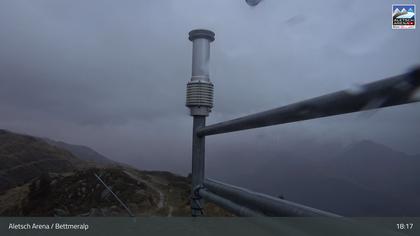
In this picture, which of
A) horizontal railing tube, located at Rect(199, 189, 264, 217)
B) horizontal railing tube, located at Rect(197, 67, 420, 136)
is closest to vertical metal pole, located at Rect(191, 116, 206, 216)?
horizontal railing tube, located at Rect(199, 189, 264, 217)

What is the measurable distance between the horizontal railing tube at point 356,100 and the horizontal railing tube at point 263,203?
0.22 meters

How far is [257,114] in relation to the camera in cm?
123

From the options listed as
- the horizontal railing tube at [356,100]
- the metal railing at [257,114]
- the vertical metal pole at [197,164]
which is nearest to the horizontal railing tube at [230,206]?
the metal railing at [257,114]

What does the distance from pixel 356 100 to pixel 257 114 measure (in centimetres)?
58

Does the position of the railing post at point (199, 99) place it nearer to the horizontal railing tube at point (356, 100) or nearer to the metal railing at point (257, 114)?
the metal railing at point (257, 114)

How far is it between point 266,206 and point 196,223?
0.42 metres

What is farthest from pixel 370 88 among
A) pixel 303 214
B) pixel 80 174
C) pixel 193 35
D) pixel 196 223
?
pixel 80 174

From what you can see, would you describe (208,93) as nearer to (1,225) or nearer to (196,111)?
(196,111)

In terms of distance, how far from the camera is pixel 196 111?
2266 mm

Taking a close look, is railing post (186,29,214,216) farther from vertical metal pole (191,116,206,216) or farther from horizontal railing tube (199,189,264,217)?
horizontal railing tube (199,189,264,217)

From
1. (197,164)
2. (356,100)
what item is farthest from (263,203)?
(197,164)

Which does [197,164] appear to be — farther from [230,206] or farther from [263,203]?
[263,203]

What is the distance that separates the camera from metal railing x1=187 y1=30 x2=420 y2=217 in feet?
1.89

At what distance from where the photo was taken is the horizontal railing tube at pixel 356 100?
0.54 meters
